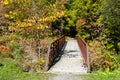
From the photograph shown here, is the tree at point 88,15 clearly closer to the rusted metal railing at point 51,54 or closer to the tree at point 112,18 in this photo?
the tree at point 112,18

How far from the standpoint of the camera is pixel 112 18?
2116 centimetres

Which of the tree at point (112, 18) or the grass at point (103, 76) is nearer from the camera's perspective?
the grass at point (103, 76)

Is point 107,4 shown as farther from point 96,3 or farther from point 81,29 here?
point 81,29

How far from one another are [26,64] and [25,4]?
389 cm

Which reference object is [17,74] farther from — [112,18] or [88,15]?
[88,15]

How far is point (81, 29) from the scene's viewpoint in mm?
29234

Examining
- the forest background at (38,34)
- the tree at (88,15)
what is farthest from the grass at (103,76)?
the tree at (88,15)

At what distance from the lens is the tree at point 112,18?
68.3ft

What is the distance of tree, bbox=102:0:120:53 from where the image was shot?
20.8 meters

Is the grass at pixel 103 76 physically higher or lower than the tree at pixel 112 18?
lower

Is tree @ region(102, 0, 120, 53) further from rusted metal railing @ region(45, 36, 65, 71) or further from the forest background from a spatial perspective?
rusted metal railing @ region(45, 36, 65, 71)

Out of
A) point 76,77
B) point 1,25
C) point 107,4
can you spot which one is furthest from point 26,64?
point 1,25

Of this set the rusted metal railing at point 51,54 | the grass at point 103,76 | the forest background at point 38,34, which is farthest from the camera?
the forest background at point 38,34

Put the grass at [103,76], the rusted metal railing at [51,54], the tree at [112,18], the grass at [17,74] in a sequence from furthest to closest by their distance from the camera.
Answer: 1. the tree at [112,18]
2. the rusted metal railing at [51,54]
3. the grass at [17,74]
4. the grass at [103,76]
